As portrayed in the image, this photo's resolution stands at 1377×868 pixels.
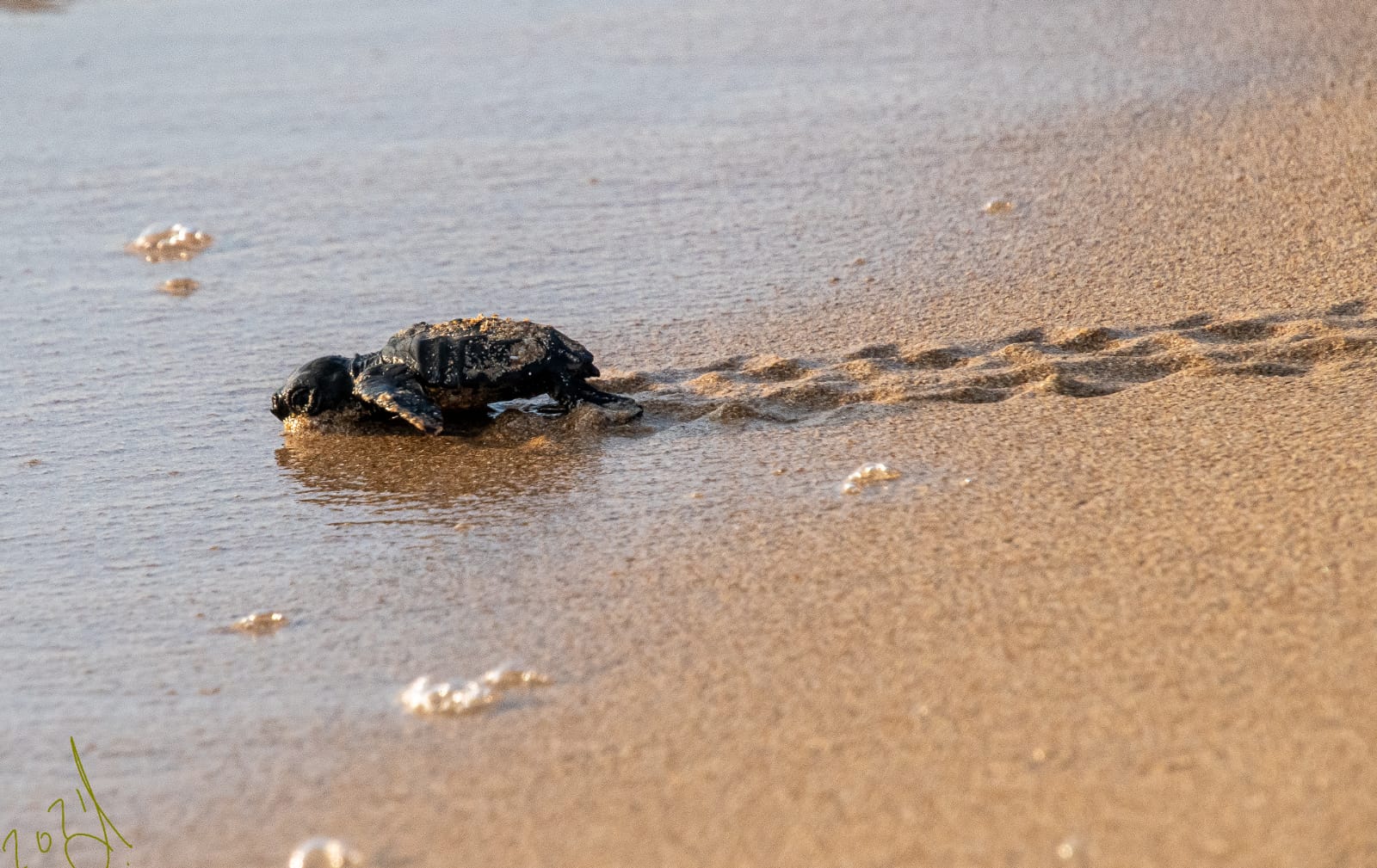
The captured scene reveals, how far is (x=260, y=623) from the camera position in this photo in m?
2.61

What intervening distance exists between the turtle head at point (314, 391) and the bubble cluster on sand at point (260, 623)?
983 millimetres

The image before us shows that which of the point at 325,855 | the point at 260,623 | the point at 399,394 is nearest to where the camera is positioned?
the point at 325,855

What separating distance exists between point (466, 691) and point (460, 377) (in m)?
1.30

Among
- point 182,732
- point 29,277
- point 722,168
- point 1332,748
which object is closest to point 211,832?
point 182,732

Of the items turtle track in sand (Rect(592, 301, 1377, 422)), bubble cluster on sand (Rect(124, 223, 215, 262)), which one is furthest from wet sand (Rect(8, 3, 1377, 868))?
bubble cluster on sand (Rect(124, 223, 215, 262))

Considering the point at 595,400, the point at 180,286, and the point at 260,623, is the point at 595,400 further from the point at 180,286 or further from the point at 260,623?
the point at 180,286

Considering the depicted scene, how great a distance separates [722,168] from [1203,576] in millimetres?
3451

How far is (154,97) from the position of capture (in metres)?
7.32

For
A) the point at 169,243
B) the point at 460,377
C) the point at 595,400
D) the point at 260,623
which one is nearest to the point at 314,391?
the point at 460,377

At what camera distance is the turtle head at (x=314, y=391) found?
3512 mm
